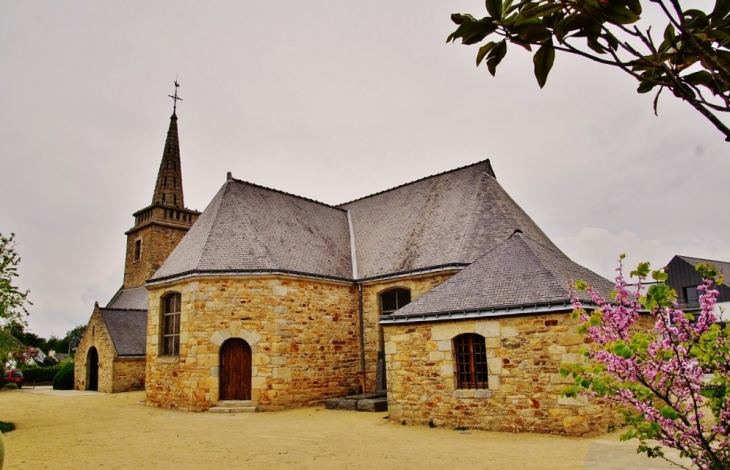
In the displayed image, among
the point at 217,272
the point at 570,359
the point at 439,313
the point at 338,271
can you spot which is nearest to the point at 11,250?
the point at 217,272

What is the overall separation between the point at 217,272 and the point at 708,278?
41.7 ft

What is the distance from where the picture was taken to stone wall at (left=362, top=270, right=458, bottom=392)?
50.7ft

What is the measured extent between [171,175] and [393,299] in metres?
21.3

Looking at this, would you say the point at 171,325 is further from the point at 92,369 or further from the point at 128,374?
the point at 92,369

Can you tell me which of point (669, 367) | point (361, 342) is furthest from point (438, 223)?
point (669, 367)

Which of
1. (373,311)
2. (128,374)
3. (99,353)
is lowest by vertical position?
(128,374)

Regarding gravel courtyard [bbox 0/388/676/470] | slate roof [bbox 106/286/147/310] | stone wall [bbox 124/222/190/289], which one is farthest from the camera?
stone wall [bbox 124/222/190/289]

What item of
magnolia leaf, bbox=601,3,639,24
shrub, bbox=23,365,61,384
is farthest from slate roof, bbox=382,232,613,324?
shrub, bbox=23,365,61,384

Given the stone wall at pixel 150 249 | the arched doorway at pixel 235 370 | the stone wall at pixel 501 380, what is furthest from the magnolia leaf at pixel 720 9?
the stone wall at pixel 150 249

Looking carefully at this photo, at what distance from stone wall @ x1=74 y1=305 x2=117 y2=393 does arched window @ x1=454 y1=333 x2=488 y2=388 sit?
1717 centimetres

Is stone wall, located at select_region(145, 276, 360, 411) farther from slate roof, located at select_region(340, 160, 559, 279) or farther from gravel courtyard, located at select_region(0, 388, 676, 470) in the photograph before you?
slate roof, located at select_region(340, 160, 559, 279)

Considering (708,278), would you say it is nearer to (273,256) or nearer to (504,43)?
(504,43)

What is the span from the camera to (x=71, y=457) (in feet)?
27.5

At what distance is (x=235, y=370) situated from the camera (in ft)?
46.5
